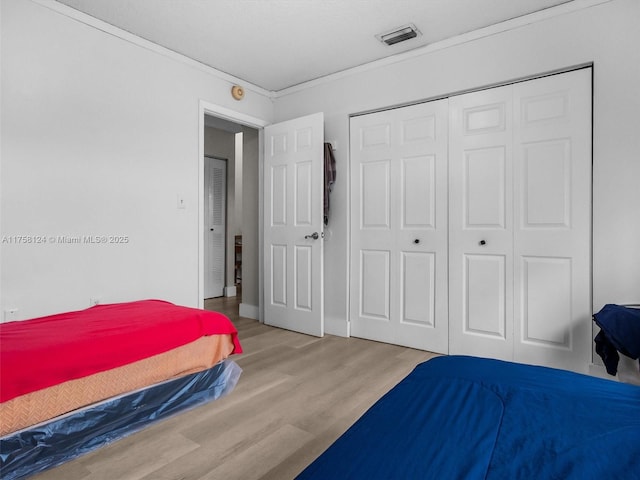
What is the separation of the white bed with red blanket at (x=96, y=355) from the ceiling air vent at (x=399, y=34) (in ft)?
8.43

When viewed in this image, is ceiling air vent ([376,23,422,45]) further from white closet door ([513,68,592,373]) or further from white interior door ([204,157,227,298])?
white interior door ([204,157,227,298])

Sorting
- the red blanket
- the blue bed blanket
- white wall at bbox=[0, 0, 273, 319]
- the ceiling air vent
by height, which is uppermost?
the ceiling air vent

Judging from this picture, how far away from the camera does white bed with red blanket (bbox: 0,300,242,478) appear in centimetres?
150

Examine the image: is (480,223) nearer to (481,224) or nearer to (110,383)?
(481,224)

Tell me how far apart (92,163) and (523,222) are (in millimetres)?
3282

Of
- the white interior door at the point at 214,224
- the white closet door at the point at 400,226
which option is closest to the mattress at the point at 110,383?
the white closet door at the point at 400,226

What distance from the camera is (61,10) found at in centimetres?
260

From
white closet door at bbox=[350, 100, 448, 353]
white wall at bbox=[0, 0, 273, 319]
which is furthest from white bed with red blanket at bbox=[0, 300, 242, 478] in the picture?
white closet door at bbox=[350, 100, 448, 353]

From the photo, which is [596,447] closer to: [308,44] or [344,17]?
[344,17]

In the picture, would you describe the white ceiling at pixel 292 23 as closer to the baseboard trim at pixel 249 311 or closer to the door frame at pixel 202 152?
the door frame at pixel 202 152

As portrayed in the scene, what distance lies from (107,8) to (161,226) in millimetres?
1662

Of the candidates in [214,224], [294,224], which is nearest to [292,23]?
[294,224]

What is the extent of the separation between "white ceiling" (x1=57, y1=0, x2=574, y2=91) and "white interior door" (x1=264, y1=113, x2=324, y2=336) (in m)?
0.69

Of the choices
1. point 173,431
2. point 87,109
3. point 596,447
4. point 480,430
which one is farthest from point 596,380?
point 87,109
